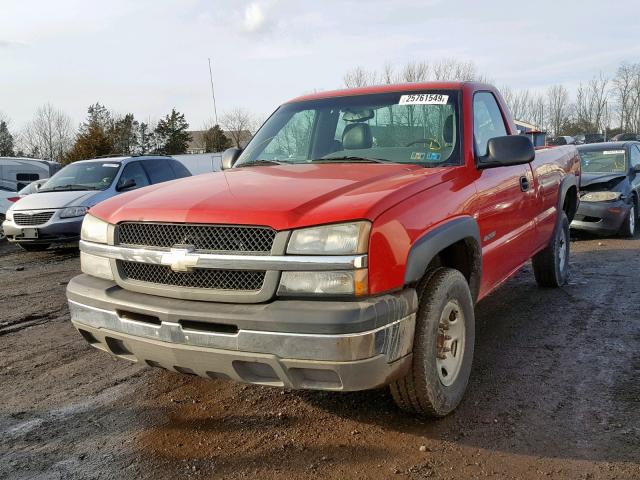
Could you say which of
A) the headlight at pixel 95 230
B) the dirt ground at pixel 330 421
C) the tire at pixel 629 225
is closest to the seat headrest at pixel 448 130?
the dirt ground at pixel 330 421

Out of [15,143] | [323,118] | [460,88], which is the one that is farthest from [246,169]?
[15,143]

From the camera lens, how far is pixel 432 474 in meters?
2.64

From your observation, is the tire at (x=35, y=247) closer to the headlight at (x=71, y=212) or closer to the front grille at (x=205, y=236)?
the headlight at (x=71, y=212)

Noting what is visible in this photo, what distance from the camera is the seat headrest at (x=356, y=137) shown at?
389 centimetres

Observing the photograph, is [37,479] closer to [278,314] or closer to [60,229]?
[278,314]

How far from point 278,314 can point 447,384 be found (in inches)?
47.7

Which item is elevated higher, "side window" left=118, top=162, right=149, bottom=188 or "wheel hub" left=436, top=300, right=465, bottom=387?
"side window" left=118, top=162, right=149, bottom=188

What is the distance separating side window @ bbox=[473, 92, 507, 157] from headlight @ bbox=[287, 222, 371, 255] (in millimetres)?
1613

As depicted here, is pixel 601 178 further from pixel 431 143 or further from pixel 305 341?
pixel 305 341

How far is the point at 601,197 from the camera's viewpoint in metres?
9.27

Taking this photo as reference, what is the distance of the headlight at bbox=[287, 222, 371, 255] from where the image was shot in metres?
2.51

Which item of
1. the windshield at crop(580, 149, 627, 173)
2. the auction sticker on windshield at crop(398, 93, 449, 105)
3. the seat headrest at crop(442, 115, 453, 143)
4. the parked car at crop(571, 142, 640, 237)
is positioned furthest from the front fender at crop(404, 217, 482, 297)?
the windshield at crop(580, 149, 627, 173)

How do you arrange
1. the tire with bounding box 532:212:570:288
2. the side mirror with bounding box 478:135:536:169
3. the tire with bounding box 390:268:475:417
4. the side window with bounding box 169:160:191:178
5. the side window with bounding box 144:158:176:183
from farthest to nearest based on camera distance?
the side window with bounding box 169:160:191:178 → the side window with bounding box 144:158:176:183 → the tire with bounding box 532:212:570:288 → the side mirror with bounding box 478:135:536:169 → the tire with bounding box 390:268:475:417

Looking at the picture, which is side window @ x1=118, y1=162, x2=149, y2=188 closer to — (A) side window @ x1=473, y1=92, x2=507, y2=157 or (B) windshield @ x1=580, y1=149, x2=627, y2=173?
(A) side window @ x1=473, y1=92, x2=507, y2=157
